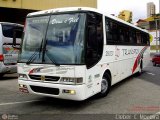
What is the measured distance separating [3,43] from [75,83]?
7492 mm

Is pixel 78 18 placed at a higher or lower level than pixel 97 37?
higher

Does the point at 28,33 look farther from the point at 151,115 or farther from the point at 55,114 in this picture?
the point at 151,115

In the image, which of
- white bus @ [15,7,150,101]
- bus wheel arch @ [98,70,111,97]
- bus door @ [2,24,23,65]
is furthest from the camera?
bus door @ [2,24,23,65]

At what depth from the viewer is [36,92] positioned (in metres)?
7.54

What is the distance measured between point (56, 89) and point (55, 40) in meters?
1.36

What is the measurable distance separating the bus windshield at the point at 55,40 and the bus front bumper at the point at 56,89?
632 millimetres

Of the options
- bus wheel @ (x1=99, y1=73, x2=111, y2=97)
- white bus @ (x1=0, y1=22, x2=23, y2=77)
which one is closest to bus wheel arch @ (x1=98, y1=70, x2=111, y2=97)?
bus wheel @ (x1=99, y1=73, x2=111, y2=97)

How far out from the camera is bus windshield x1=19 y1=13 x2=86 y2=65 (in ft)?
23.2

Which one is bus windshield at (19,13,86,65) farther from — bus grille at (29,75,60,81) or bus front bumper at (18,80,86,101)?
bus front bumper at (18,80,86,101)

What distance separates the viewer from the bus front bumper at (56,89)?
22.6 feet

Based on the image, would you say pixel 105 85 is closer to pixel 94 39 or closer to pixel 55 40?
pixel 94 39

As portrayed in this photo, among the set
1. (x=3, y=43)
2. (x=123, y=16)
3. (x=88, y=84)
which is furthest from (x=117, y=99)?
(x=123, y=16)

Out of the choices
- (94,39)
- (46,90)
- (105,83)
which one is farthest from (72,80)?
(105,83)

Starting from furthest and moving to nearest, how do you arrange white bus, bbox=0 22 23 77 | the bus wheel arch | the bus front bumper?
white bus, bbox=0 22 23 77 → the bus wheel arch → the bus front bumper
